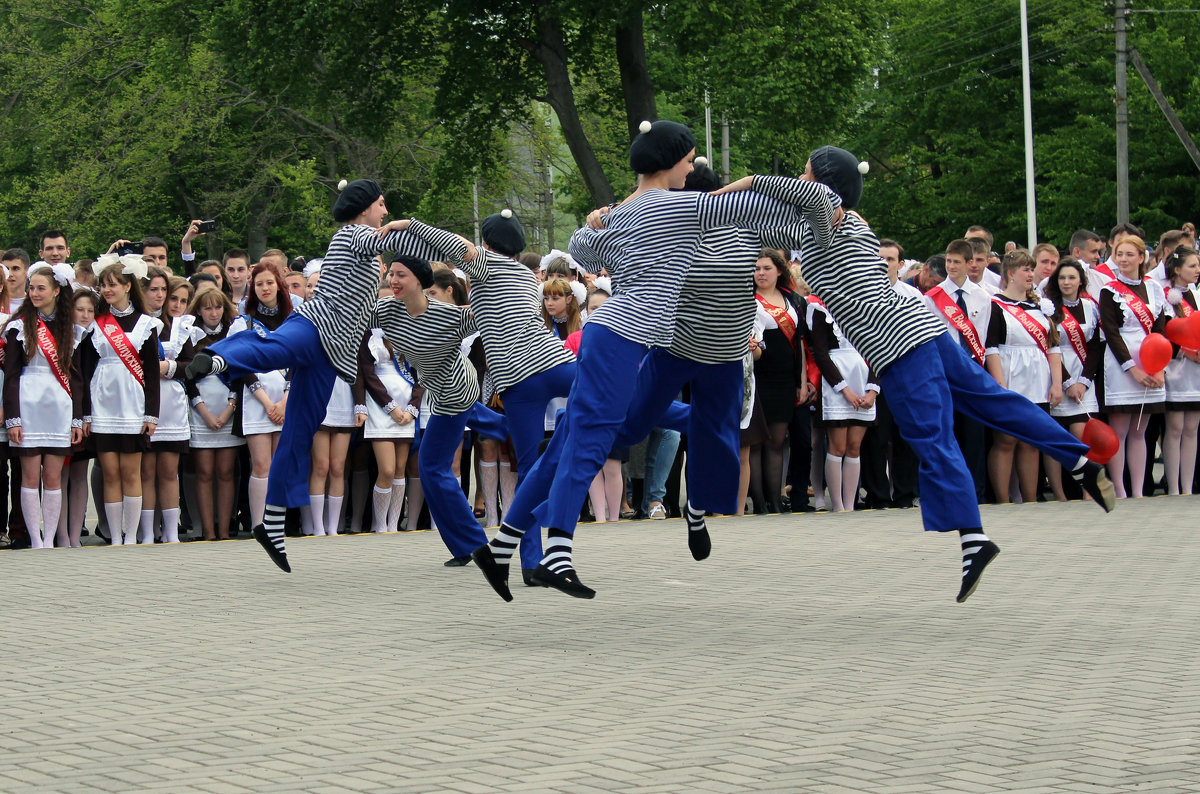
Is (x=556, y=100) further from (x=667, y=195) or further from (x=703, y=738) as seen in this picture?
(x=703, y=738)

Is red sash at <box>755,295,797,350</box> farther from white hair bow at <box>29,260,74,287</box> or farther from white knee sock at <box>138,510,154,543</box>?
white hair bow at <box>29,260,74,287</box>

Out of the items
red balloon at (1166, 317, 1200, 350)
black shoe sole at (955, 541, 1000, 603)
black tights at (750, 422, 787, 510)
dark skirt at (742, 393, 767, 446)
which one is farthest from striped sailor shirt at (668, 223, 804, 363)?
red balloon at (1166, 317, 1200, 350)

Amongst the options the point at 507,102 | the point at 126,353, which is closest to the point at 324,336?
the point at 126,353

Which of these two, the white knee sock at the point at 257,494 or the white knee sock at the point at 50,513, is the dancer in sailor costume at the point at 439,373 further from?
the white knee sock at the point at 50,513

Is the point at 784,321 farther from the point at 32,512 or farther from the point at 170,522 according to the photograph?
the point at 32,512

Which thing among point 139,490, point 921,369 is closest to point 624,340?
point 921,369

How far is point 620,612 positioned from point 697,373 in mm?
1192

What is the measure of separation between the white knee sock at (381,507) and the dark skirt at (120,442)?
1757mm

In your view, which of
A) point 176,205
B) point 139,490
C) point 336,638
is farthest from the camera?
point 176,205

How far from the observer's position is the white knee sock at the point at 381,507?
41.7 ft

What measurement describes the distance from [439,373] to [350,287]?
0.69 m

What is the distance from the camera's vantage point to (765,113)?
1200 inches

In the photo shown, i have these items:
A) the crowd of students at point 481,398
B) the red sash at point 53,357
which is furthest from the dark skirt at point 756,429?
the red sash at point 53,357

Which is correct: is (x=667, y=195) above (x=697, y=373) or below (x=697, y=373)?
above
